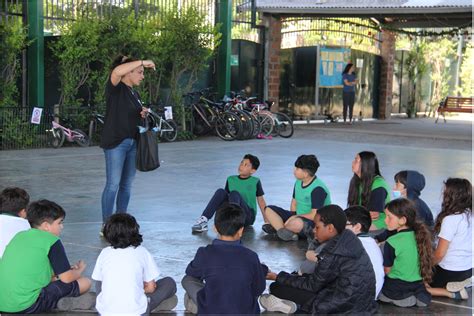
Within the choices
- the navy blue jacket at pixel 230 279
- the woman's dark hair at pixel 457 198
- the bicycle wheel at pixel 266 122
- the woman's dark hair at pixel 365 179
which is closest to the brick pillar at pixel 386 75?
the bicycle wheel at pixel 266 122

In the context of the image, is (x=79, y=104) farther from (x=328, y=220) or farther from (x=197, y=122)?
(x=328, y=220)

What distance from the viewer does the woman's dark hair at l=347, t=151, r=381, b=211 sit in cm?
710

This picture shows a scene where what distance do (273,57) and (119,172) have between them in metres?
14.9

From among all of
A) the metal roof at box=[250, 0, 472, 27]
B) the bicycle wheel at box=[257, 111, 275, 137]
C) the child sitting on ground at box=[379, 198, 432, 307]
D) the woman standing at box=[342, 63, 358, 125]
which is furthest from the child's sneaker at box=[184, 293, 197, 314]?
the woman standing at box=[342, 63, 358, 125]

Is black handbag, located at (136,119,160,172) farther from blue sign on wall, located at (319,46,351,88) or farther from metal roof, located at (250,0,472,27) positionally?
blue sign on wall, located at (319,46,351,88)

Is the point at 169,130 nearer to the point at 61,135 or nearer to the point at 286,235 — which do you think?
the point at 61,135

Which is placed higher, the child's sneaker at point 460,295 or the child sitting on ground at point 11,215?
the child sitting on ground at point 11,215

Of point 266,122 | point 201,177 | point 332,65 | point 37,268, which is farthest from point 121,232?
point 332,65

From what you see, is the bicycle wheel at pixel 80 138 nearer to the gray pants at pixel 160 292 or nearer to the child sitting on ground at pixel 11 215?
the child sitting on ground at pixel 11 215

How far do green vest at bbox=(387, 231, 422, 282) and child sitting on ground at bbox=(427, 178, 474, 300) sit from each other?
26cm

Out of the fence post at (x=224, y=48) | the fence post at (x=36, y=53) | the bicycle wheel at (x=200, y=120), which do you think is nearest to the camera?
the fence post at (x=36, y=53)

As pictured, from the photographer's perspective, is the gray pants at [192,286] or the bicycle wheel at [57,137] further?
the bicycle wheel at [57,137]

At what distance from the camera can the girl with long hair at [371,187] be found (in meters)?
7.11

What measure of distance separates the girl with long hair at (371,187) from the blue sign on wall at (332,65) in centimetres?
1688
